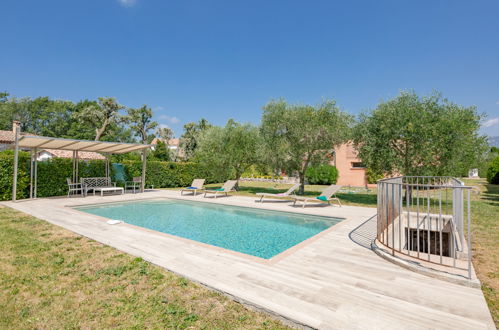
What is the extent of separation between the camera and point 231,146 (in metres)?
18.1

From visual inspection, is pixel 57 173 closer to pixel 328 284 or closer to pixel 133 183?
pixel 133 183

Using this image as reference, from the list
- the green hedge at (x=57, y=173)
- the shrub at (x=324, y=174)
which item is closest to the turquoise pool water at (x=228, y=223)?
the green hedge at (x=57, y=173)

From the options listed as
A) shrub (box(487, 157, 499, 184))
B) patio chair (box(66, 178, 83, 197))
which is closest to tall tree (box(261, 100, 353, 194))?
patio chair (box(66, 178, 83, 197))

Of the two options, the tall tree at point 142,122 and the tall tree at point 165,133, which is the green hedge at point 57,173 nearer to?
the tall tree at point 142,122

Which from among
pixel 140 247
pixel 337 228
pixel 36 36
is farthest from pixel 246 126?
pixel 36 36

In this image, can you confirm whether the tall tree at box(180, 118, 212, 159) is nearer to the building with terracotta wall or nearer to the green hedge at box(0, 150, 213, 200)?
the green hedge at box(0, 150, 213, 200)

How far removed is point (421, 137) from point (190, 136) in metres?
37.1

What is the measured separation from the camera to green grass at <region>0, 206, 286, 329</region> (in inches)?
108

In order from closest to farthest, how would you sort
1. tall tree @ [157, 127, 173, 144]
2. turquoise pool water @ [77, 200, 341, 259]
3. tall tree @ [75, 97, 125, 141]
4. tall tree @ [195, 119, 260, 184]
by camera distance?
turquoise pool water @ [77, 200, 341, 259] → tall tree @ [195, 119, 260, 184] → tall tree @ [75, 97, 125, 141] → tall tree @ [157, 127, 173, 144]

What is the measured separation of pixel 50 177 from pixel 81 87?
42.8 m

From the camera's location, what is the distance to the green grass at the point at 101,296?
9.00ft

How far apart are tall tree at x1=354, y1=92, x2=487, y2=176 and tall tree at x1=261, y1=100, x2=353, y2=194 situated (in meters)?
1.64

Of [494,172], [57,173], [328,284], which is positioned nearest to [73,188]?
[57,173]

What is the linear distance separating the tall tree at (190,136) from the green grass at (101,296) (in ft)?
125
